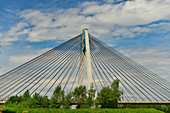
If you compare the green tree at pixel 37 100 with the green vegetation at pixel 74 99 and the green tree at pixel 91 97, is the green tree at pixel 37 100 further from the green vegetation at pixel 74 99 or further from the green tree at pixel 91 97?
the green tree at pixel 91 97

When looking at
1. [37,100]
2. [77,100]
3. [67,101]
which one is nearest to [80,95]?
[77,100]

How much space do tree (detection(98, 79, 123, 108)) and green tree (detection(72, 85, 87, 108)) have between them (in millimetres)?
3050

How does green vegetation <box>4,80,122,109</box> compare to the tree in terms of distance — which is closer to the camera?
green vegetation <box>4,80,122,109</box>

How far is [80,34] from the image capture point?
33.8 meters

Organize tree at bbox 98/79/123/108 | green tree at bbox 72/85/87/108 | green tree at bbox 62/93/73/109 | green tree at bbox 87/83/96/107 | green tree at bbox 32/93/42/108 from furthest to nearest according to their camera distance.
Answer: tree at bbox 98/79/123/108
green tree at bbox 72/85/87/108
green tree at bbox 87/83/96/107
green tree at bbox 62/93/73/109
green tree at bbox 32/93/42/108

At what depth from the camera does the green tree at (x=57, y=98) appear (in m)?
28.2

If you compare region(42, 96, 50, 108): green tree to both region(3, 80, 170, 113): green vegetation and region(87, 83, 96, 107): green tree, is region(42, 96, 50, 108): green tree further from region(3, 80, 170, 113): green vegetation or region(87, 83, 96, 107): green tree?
region(87, 83, 96, 107): green tree

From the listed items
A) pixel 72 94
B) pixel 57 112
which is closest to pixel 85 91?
pixel 72 94

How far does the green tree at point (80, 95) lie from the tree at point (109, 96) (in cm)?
305

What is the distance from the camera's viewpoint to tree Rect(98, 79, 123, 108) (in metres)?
31.0

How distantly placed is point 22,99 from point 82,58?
453 inches

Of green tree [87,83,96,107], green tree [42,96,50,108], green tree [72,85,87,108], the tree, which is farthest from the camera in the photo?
the tree

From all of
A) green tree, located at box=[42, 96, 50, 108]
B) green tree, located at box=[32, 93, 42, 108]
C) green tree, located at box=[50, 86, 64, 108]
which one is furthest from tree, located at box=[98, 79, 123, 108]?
green tree, located at box=[32, 93, 42, 108]

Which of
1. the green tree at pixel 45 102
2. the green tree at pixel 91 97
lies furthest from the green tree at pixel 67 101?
the green tree at pixel 91 97
